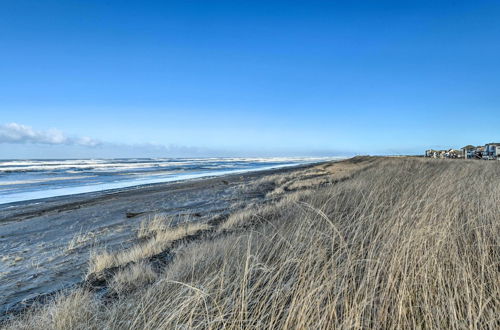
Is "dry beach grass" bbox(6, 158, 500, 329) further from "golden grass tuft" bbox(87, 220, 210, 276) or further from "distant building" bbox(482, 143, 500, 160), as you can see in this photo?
"distant building" bbox(482, 143, 500, 160)

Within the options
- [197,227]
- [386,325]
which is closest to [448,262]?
[386,325]

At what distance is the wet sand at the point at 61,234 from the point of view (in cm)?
466

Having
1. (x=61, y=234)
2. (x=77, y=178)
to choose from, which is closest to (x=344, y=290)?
(x=61, y=234)

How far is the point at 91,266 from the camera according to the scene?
16.3 feet

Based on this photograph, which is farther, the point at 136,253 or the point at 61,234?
the point at 61,234

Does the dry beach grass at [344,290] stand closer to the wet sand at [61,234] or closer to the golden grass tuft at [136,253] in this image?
the golden grass tuft at [136,253]

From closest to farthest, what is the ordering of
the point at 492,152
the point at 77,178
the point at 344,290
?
the point at 344,290
the point at 492,152
the point at 77,178

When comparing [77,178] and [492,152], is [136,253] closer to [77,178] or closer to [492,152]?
[77,178]

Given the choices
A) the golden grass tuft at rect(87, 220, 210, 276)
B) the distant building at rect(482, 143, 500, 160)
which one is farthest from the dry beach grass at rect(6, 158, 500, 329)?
the distant building at rect(482, 143, 500, 160)

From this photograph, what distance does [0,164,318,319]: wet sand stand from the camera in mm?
4660

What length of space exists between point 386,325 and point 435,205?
2333 millimetres

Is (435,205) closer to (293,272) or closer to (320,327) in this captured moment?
(293,272)

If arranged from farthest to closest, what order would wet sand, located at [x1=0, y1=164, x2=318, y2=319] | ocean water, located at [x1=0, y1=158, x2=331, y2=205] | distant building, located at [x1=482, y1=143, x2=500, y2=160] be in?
distant building, located at [x1=482, y1=143, x2=500, y2=160]
ocean water, located at [x1=0, y1=158, x2=331, y2=205]
wet sand, located at [x1=0, y1=164, x2=318, y2=319]

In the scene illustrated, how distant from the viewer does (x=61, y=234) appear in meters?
8.15
